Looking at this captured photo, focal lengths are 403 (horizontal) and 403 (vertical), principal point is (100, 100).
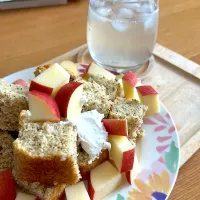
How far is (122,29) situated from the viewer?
49.8 inches

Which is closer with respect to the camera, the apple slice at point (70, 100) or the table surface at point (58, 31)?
the apple slice at point (70, 100)

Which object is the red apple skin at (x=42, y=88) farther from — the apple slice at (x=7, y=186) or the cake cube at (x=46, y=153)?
the apple slice at (x=7, y=186)

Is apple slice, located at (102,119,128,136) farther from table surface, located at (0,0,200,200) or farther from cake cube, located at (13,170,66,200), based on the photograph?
table surface, located at (0,0,200,200)

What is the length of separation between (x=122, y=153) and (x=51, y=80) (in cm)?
26

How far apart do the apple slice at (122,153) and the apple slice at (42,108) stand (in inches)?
6.1

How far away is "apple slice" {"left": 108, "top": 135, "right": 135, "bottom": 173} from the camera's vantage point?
0.97m

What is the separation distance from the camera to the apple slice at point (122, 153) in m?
0.97

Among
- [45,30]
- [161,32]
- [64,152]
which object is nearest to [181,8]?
[161,32]

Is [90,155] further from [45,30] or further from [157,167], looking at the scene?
[45,30]

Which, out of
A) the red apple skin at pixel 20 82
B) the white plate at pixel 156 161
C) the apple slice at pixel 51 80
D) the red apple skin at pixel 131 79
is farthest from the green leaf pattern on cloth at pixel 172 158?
the red apple skin at pixel 20 82

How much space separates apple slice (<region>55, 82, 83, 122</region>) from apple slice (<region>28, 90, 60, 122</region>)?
0.06 feet

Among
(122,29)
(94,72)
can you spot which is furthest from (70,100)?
(122,29)

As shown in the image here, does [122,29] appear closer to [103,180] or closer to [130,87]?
[130,87]

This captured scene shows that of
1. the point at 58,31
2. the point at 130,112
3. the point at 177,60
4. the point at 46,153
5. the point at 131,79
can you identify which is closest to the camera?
the point at 46,153
